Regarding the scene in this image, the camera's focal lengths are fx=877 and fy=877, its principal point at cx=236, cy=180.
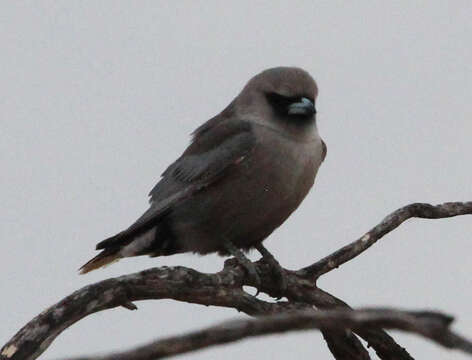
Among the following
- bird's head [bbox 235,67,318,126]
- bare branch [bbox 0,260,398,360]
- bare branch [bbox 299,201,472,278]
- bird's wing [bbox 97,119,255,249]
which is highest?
bird's head [bbox 235,67,318,126]

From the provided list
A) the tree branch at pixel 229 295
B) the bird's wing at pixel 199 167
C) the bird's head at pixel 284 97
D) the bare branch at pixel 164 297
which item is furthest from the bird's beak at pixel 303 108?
the bare branch at pixel 164 297

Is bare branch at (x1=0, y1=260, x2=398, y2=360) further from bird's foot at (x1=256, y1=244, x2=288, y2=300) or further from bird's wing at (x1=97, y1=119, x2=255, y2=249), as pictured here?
bird's wing at (x1=97, y1=119, x2=255, y2=249)

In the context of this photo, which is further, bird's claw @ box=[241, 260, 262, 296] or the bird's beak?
the bird's beak

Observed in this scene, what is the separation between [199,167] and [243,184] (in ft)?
1.59

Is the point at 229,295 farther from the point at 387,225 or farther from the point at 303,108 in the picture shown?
the point at 303,108

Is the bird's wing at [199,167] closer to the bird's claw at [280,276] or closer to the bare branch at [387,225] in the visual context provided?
the bird's claw at [280,276]

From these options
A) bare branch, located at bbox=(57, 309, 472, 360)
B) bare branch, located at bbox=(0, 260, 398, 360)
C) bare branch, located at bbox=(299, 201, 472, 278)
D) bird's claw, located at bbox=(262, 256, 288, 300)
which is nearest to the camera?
bare branch, located at bbox=(57, 309, 472, 360)

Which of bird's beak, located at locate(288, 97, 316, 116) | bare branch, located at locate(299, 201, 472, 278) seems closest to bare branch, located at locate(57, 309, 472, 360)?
bare branch, located at locate(299, 201, 472, 278)

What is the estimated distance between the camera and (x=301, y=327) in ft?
5.41

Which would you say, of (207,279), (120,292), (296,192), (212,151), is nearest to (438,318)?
(120,292)

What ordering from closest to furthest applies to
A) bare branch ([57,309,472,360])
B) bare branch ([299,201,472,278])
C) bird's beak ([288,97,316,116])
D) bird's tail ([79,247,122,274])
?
bare branch ([57,309,472,360]), bare branch ([299,201,472,278]), bird's tail ([79,247,122,274]), bird's beak ([288,97,316,116])

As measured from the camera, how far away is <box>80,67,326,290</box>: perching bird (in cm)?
597

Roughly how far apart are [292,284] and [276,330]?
11.3 ft

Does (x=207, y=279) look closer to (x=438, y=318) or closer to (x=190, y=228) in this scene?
(x=190, y=228)
